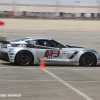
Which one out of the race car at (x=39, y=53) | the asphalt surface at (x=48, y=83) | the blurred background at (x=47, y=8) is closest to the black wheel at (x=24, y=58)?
the race car at (x=39, y=53)

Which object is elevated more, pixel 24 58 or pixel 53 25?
pixel 53 25

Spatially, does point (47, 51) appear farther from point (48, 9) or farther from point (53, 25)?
point (48, 9)

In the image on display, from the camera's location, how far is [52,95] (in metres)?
8.21

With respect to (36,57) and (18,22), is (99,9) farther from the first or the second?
(36,57)

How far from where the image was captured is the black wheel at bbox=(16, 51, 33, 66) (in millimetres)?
13641

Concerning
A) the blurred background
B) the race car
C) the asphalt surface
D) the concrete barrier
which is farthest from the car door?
the blurred background

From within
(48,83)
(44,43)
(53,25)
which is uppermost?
(53,25)

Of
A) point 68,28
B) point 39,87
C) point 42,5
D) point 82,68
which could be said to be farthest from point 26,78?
point 42,5

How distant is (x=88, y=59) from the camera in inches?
565

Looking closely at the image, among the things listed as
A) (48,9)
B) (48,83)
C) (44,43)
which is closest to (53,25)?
(48,9)

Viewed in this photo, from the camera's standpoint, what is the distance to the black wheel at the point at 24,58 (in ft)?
44.8

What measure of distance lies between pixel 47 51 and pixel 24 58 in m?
0.99

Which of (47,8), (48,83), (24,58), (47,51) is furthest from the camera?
(47,8)

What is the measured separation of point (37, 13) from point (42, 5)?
10.3 ft
